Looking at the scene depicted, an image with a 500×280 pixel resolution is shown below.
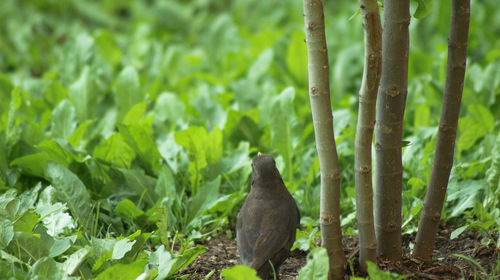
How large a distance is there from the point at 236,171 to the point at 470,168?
1241mm

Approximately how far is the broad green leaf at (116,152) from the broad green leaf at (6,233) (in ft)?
3.16

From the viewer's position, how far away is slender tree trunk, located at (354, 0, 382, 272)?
6.02 feet

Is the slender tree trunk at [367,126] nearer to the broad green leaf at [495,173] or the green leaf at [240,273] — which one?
the green leaf at [240,273]

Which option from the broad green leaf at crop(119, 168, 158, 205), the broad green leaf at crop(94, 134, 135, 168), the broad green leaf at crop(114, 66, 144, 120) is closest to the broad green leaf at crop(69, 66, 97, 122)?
the broad green leaf at crop(114, 66, 144, 120)

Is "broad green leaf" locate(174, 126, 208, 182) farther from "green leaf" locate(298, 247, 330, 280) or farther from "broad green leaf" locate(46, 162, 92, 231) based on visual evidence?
"green leaf" locate(298, 247, 330, 280)

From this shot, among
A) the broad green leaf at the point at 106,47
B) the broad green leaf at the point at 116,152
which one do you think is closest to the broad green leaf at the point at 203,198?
the broad green leaf at the point at 116,152

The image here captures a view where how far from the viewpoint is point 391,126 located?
204 cm

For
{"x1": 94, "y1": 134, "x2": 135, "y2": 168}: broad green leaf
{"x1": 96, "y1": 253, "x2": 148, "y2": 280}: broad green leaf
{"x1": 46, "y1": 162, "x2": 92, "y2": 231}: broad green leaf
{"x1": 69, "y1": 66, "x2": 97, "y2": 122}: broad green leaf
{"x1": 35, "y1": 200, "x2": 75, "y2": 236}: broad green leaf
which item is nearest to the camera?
{"x1": 96, "y1": 253, "x2": 148, "y2": 280}: broad green leaf

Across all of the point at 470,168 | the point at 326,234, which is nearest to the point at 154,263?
the point at 326,234

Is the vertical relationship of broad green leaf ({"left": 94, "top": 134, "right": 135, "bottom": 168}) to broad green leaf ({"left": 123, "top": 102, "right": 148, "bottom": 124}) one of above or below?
below

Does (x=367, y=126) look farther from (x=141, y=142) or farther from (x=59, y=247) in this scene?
(x=141, y=142)

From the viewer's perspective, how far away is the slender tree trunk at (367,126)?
6.02ft

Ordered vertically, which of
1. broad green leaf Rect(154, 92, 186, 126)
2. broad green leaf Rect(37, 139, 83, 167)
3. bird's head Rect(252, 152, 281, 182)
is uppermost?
bird's head Rect(252, 152, 281, 182)

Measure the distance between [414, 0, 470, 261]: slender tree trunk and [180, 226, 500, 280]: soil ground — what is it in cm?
10
